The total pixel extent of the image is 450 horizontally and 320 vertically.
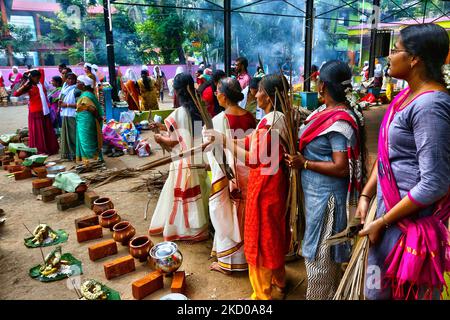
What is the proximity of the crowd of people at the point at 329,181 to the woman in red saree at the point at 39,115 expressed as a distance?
460cm

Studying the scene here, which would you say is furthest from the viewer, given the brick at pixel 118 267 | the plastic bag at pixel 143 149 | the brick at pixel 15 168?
the plastic bag at pixel 143 149

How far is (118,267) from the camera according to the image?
112 inches

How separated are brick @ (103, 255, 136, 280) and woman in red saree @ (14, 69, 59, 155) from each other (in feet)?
16.4

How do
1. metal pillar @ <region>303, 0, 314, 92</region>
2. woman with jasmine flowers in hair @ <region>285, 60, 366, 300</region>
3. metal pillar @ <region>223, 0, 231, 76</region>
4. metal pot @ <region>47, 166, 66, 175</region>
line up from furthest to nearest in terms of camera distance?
1. metal pillar @ <region>303, 0, 314, 92</region>
2. metal pillar @ <region>223, 0, 231, 76</region>
3. metal pot @ <region>47, 166, 66, 175</region>
4. woman with jasmine flowers in hair @ <region>285, 60, 366, 300</region>

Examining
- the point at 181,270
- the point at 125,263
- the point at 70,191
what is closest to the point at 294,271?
the point at 181,270

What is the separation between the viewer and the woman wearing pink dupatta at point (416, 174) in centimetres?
128

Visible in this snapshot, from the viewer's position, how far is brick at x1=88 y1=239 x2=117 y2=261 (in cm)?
312

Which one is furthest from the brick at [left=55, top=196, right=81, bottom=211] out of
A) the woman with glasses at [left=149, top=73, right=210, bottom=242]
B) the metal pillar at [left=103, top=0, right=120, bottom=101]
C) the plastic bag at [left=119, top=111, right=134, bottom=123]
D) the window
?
the window

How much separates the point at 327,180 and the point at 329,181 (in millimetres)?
13

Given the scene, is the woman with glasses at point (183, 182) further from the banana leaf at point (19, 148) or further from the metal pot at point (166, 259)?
the banana leaf at point (19, 148)

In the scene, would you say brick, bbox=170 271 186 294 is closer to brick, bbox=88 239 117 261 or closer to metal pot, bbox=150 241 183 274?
metal pot, bbox=150 241 183 274

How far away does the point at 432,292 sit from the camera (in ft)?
4.65

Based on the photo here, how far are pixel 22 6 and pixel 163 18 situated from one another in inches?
413

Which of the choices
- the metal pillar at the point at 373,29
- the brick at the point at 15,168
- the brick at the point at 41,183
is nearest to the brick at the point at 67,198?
the brick at the point at 41,183
